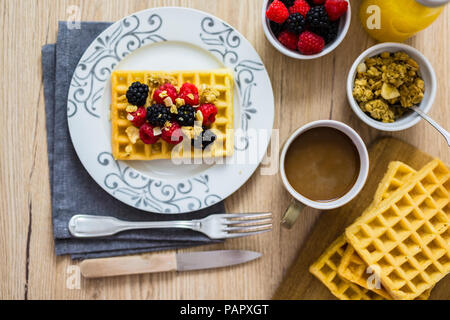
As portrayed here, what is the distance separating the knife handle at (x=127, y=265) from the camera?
51.0 inches

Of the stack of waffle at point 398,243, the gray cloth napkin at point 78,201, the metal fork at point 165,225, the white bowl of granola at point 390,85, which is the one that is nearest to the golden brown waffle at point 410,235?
the stack of waffle at point 398,243

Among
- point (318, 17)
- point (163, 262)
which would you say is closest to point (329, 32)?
point (318, 17)

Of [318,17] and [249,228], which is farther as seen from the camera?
[249,228]

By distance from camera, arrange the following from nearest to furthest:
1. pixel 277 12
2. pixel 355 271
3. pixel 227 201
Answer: pixel 277 12 < pixel 355 271 < pixel 227 201

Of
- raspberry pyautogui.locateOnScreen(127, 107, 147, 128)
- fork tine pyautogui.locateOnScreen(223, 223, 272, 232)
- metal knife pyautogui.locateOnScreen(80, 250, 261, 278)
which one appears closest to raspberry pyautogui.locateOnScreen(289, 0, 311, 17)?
raspberry pyautogui.locateOnScreen(127, 107, 147, 128)

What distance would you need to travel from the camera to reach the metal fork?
1273 millimetres

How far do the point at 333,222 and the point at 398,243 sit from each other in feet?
0.69

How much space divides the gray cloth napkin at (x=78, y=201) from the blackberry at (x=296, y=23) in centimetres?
61

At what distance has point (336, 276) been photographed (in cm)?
128

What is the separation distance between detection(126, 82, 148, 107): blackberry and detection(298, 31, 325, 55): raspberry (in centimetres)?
50

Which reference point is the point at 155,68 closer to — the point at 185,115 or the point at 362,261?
the point at 185,115
